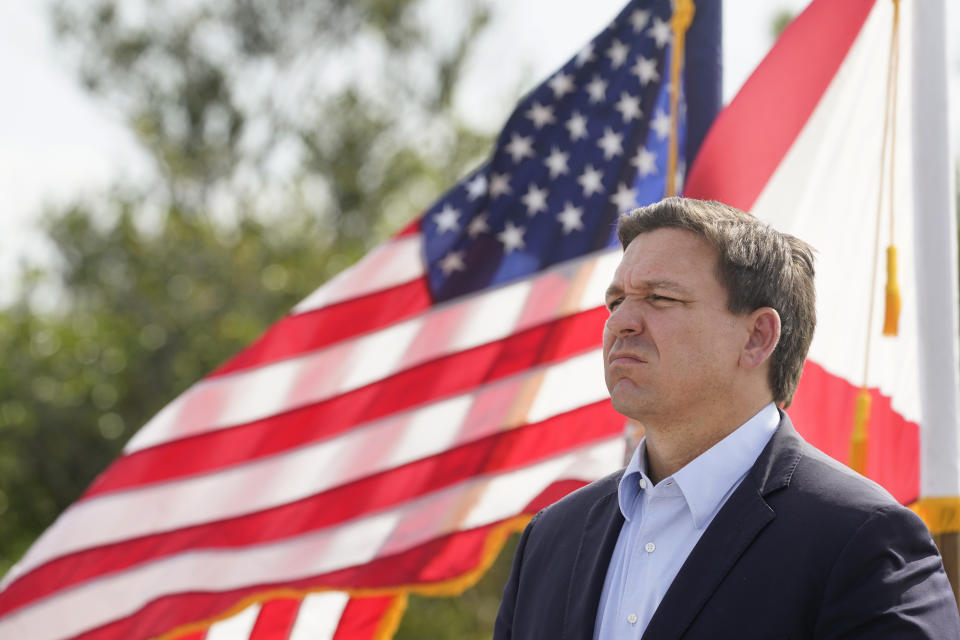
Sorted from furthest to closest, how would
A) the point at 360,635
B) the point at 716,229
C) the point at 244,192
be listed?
the point at 244,192 → the point at 360,635 → the point at 716,229

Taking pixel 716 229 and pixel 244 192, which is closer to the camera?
pixel 716 229

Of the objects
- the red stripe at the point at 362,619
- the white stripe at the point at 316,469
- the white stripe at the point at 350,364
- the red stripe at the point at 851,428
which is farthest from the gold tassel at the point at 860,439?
the red stripe at the point at 362,619

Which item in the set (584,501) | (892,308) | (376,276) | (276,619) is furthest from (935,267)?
(276,619)

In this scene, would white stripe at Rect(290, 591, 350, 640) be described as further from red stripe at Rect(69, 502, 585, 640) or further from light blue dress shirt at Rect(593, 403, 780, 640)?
light blue dress shirt at Rect(593, 403, 780, 640)

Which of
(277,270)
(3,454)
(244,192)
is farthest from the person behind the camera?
(244,192)

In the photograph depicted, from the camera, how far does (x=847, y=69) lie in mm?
3746

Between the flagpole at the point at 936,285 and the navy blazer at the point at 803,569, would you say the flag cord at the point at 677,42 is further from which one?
the navy blazer at the point at 803,569

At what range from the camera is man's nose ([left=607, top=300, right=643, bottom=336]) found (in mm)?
2348

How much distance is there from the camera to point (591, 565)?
230 cm

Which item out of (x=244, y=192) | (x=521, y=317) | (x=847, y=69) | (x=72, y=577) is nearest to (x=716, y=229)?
(x=847, y=69)

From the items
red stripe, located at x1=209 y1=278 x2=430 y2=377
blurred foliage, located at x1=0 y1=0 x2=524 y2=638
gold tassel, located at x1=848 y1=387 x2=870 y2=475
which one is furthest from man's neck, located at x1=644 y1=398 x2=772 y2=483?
blurred foliage, located at x1=0 y1=0 x2=524 y2=638

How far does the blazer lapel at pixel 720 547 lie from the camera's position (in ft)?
6.57

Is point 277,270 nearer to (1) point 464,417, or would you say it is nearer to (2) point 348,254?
(2) point 348,254

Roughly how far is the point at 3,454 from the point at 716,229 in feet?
39.0
